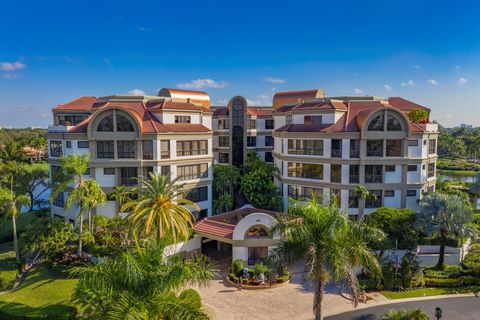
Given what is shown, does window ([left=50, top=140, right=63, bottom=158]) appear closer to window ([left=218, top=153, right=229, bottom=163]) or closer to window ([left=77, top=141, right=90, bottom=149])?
window ([left=77, top=141, right=90, bottom=149])

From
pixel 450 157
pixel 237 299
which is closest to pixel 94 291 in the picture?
pixel 237 299

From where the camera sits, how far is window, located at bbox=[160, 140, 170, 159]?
3978 cm

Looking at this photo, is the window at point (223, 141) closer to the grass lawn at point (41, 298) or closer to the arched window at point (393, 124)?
the arched window at point (393, 124)

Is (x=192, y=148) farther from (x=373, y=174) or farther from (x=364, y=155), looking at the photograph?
(x=373, y=174)

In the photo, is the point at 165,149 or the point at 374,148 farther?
the point at 374,148

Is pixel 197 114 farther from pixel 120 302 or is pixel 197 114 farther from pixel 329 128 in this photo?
pixel 120 302

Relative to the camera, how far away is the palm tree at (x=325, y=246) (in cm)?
1725

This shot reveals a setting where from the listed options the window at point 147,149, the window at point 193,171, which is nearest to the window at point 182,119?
the window at point 147,149

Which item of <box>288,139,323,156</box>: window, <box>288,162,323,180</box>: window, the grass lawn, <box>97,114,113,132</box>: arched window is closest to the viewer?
the grass lawn

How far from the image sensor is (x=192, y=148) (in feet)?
141

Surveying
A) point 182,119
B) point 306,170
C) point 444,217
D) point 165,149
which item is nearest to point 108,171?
point 165,149

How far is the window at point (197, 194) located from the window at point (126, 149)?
7.84 meters

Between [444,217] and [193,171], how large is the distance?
88.8ft

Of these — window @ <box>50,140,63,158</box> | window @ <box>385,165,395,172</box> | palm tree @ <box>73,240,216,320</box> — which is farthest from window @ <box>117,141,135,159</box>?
window @ <box>385,165,395,172</box>
